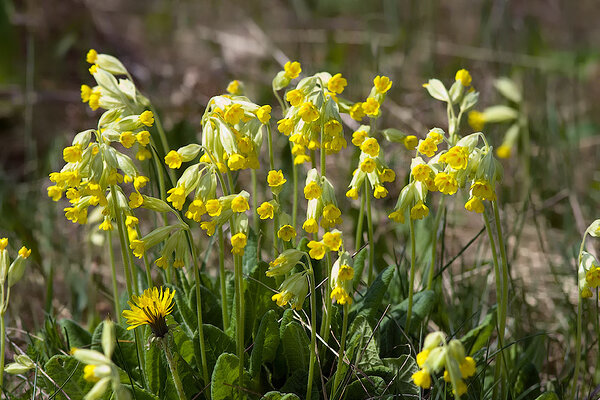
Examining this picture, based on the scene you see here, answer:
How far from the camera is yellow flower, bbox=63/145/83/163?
6.24ft

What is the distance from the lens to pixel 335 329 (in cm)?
239

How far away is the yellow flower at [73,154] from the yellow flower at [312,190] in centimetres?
60

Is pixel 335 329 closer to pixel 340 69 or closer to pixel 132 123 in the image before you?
pixel 132 123

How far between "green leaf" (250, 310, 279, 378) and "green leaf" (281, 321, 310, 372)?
0.11 feet

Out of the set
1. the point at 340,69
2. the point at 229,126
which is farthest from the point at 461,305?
the point at 340,69

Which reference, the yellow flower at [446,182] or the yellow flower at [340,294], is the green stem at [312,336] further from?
the yellow flower at [446,182]

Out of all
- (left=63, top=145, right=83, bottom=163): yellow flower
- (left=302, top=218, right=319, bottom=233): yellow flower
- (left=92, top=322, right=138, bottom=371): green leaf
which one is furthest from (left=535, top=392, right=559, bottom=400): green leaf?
(left=63, top=145, right=83, bottom=163): yellow flower

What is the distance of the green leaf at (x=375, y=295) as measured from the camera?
2.38 metres

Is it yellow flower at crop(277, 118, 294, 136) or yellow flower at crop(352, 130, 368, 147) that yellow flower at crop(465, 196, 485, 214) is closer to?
yellow flower at crop(352, 130, 368, 147)

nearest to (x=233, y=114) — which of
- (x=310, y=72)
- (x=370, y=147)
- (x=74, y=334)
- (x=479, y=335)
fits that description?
(x=370, y=147)

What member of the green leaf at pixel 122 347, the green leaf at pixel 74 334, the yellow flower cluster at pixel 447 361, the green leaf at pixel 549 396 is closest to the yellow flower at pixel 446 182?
the yellow flower cluster at pixel 447 361

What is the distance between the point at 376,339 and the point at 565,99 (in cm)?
445

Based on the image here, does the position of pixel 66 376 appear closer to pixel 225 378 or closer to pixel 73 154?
pixel 225 378

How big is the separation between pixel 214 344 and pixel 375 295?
537mm
